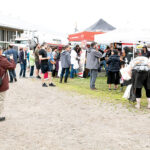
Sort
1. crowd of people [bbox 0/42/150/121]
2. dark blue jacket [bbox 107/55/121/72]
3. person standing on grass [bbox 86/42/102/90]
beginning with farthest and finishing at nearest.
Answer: person standing on grass [bbox 86/42/102/90] → dark blue jacket [bbox 107/55/121/72] → crowd of people [bbox 0/42/150/121]

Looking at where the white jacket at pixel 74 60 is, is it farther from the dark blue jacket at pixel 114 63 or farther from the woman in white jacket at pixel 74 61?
the dark blue jacket at pixel 114 63

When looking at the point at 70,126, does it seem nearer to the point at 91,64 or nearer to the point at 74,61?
the point at 91,64

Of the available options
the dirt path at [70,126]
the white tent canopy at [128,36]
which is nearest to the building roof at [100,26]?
the white tent canopy at [128,36]

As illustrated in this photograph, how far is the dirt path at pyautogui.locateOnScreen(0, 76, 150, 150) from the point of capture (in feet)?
14.4

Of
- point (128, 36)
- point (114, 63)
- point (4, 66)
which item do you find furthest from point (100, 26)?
point (4, 66)

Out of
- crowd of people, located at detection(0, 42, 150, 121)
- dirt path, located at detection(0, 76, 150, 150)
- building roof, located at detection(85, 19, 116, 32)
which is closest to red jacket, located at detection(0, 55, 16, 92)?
crowd of people, located at detection(0, 42, 150, 121)

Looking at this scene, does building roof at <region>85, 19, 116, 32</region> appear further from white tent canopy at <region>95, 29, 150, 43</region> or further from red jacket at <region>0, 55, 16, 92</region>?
red jacket at <region>0, 55, 16, 92</region>

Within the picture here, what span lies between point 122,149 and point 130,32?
25.2ft

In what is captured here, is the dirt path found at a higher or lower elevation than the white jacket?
lower

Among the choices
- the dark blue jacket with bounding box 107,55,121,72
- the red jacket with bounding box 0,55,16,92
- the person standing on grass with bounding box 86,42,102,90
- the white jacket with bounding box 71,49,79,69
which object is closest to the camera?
the red jacket with bounding box 0,55,16,92

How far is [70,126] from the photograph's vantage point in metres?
5.44

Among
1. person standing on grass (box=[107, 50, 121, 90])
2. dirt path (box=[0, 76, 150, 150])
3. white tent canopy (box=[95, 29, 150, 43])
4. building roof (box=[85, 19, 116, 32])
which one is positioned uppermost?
building roof (box=[85, 19, 116, 32])

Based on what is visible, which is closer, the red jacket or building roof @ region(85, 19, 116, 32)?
the red jacket

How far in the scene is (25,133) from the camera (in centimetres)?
495
